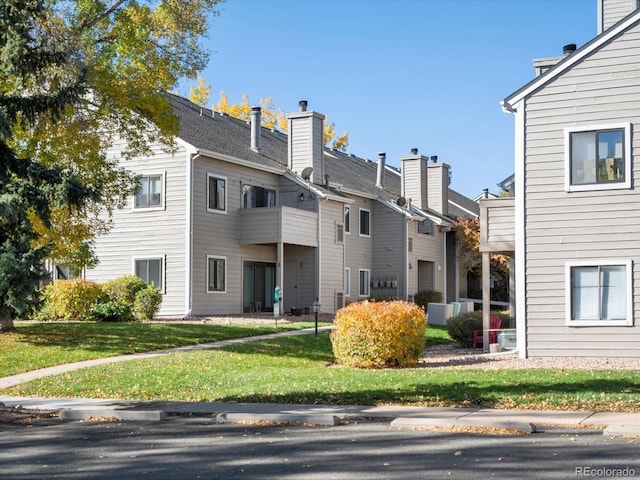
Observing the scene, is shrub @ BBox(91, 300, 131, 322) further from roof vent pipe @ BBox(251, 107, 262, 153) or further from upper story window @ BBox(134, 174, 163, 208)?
roof vent pipe @ BBox(251, 107, 262, 153)

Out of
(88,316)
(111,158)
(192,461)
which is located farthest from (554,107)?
(111,158)

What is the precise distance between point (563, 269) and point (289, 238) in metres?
15.0

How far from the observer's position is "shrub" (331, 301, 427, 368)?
63.6 feet

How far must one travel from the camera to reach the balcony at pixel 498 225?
22172mm

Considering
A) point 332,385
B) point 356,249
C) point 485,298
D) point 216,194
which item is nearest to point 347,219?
point 356,249

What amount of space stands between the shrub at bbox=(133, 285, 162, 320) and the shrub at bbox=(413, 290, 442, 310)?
17012 mm

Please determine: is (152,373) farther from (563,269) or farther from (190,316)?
(190,316)

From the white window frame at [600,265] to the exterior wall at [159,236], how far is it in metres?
15.4

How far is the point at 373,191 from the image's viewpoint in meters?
43.8

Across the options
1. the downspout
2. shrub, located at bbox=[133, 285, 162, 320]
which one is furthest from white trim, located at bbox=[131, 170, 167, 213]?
shrub, located at bbox=[133, 285, 162, 320]

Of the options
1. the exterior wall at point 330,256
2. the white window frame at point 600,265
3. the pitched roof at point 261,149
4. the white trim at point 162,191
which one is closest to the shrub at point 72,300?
the white trim at point 162,191

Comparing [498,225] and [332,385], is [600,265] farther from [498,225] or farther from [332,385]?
[332,385]

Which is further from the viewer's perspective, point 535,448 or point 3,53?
point 3,53

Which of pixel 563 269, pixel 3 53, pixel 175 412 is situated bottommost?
pixel 175 412
